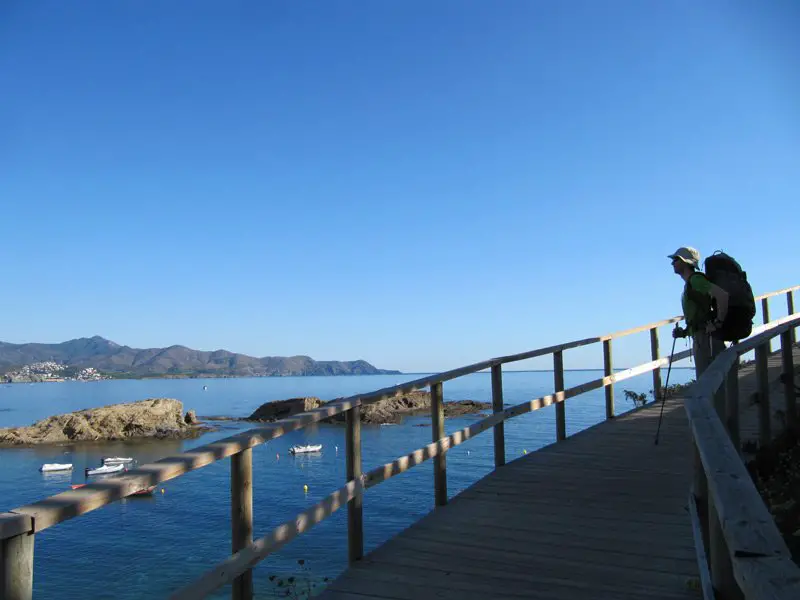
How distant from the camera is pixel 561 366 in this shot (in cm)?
884

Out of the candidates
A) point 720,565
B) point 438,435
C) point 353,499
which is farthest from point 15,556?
point 438,435

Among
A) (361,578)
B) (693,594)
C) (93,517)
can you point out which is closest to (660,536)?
(693,594)

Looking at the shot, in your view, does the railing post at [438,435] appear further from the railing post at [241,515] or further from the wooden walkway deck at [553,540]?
the railing post at [241,515]

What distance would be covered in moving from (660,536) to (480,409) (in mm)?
83022

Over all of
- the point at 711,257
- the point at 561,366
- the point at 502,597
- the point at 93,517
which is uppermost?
the point at 711,257

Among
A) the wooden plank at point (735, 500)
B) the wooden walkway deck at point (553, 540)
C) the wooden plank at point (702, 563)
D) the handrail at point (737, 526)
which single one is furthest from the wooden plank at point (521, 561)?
the wooden plank at point (735, 500)

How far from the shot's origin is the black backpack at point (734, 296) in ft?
19.0

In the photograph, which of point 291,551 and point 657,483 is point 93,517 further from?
point 657,483

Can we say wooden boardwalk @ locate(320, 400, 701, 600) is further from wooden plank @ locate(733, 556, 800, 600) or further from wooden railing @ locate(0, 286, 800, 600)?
wooden plank @ locate(733, 556, 800, 600)

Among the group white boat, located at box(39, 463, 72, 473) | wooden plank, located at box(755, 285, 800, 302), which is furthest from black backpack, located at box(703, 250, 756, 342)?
white boat, located at box(39, 463, 72, 473)

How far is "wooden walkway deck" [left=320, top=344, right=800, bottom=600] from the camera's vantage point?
166 inches

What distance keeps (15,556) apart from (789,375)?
6978 mm

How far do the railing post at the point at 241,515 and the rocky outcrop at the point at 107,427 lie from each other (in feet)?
257

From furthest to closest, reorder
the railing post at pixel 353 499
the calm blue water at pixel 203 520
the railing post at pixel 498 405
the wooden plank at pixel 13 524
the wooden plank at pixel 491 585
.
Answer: the calm blue water at pixel 203 520, the railing post at pixel 498 405, the railing post at pixel 353 499, the wooden plank at pixel 491 585, the wooden plank at pixel 13 524
